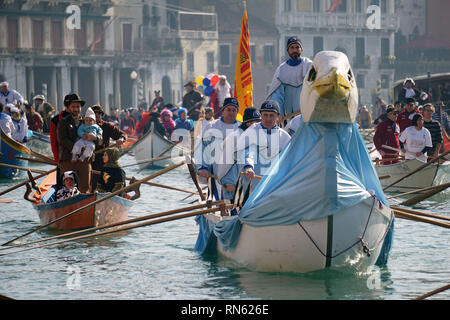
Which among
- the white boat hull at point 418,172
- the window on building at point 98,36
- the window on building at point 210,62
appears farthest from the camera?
the window on building at point 210,62

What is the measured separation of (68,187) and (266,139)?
141 inches

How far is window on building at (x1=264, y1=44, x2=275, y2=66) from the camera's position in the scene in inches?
2591

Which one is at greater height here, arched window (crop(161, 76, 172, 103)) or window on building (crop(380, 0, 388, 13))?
window on building (crop(380, 0, 388, 13))

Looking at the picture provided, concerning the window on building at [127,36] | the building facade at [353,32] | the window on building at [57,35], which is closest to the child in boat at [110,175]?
the window on building at [57,35]

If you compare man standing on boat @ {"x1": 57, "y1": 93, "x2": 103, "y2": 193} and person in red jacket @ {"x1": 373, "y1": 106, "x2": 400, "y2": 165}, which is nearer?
man standing on boat @ {"x1": 57, "y1": 93, "x2": 103, "y2": 193}

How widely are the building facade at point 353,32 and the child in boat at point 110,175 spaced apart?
52.4 metres

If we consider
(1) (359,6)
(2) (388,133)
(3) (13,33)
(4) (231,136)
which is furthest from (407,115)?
(1) (359,6)

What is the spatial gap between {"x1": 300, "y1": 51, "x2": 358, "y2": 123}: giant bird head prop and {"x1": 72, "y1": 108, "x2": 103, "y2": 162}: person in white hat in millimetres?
4339

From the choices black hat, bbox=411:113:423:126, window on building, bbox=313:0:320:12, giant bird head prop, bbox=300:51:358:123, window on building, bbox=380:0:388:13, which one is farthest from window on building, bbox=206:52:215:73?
giant bird head prop, bbox=300:51:358:123

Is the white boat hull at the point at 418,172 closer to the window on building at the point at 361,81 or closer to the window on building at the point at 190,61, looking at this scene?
the window on building at the point at 190,61

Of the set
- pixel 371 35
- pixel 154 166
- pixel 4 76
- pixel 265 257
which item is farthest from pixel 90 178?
pixel 371 35

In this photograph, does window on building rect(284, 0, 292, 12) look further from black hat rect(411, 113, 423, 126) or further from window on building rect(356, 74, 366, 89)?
black hat rect(411, 113, 423, 126)

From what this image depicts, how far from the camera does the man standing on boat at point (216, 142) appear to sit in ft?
37.3
